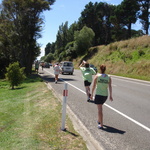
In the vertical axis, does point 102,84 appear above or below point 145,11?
below

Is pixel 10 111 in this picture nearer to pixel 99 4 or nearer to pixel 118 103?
pixel 118 103

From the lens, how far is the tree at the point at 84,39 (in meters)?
61.6

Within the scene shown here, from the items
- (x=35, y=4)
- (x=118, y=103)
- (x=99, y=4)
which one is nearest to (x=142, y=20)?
(x=99, y=4)

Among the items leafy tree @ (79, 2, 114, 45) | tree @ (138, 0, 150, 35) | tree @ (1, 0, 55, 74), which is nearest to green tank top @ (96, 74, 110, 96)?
tree @ (1, 0, 55, 74)

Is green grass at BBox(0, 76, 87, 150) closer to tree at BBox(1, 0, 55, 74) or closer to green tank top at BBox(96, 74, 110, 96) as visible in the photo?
green tank top at BBox(96, 74, 110, 96)

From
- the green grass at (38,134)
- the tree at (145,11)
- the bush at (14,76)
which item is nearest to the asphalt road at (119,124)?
the green grass at (38,134)

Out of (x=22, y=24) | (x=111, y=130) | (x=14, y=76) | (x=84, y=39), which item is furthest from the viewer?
(x=84, y=39)

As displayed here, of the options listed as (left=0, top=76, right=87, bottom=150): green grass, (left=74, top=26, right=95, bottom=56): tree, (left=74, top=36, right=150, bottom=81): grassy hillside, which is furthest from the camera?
(left=74, top=26, right=95, bottom=56): tree

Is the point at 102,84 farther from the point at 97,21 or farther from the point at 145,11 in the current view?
the point at 97,21

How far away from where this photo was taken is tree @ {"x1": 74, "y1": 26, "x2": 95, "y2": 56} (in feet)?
202

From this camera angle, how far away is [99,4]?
7494 cm

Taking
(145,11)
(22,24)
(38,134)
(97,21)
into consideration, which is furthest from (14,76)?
(97,21)

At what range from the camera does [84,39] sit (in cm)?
6209

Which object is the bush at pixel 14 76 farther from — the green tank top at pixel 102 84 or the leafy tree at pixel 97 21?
the leafy tree at pixel 97 21
